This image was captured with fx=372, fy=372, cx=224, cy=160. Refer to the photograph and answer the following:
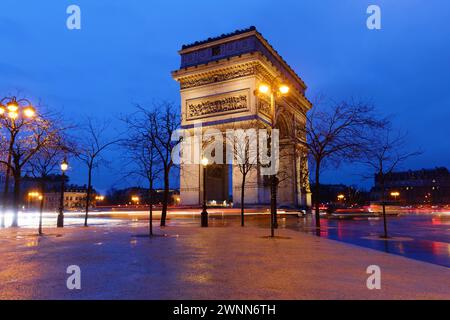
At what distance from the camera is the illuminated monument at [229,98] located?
38688mm

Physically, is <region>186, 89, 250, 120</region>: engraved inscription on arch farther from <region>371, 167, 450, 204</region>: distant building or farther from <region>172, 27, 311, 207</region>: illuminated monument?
<region>371, 167, 450, 204</region>: distant building

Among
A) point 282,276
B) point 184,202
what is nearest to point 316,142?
point 282,276

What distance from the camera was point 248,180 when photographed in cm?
3831

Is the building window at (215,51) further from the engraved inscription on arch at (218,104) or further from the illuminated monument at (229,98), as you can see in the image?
the engraved inscription on arch at (218,104)

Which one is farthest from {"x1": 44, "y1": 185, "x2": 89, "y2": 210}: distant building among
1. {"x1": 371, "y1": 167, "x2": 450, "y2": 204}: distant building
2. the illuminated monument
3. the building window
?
{"x1": 371, "y1": 167, "x2": 450, "y2": 204}: distant building

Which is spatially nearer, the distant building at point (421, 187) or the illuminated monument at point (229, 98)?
the illuminated monument at point (229, 98)

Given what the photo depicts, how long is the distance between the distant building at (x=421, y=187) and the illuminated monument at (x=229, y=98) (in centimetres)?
9660

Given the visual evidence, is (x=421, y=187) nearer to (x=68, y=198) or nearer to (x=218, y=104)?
(x=218, y=104)

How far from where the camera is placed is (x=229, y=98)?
1593 inches

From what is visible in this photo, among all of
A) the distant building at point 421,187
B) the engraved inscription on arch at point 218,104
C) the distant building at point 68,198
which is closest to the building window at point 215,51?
the engraved inscription on arch at point 218,104

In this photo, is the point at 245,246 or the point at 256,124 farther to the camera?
the point at 256,124

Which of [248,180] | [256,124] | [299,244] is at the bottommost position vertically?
[299,244]
